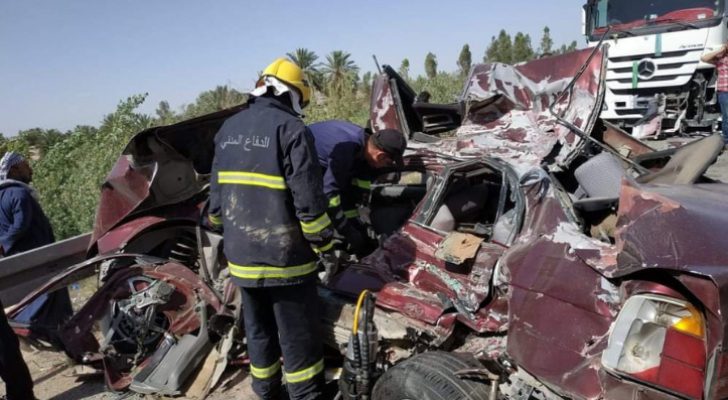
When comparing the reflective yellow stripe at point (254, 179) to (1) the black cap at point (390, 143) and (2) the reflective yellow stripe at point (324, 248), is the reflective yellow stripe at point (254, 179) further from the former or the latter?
(1) the black cap at point (390, 143)

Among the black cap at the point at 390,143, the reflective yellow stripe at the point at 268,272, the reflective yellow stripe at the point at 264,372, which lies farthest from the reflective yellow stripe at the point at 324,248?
the black cap at the point at 390,143

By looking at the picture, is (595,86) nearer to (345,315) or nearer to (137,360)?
(345,315)

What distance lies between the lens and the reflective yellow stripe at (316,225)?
280 centimetres

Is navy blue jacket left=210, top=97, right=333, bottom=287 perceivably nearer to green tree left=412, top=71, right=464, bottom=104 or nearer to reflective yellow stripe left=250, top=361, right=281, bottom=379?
reflective yellow stripe left=250, top=361, right=281, bottom=379

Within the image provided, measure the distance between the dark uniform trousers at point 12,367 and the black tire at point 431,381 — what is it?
7.98ft

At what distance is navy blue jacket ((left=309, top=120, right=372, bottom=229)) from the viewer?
3.80 meters

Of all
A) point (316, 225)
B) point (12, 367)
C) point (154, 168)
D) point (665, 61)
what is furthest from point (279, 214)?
point (665, 61)

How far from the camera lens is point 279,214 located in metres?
2.85

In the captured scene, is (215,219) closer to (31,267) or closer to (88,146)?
(31,267)

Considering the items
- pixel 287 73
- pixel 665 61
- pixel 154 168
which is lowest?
pixel 154 168

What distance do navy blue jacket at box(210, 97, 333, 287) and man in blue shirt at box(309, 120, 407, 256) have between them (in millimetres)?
677

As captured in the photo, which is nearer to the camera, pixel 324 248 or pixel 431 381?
pixel 431 381

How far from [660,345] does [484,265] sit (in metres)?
1.08

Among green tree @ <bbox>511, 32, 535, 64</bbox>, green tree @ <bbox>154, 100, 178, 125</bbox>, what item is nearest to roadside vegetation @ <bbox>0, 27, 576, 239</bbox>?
green tree @ <bbox>154, 100, 178, 125</bbox>
